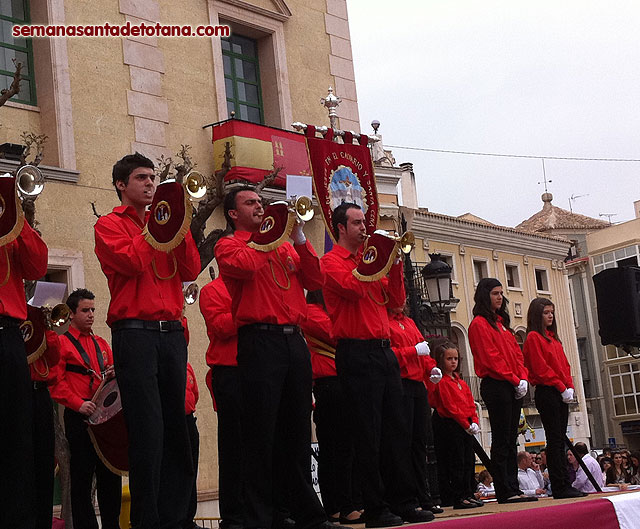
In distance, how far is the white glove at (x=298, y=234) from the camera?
6.26 meters

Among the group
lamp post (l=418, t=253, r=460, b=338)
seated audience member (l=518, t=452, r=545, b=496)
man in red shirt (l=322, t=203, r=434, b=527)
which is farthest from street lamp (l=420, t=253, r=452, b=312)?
man in red shirt (l=322, t=203, r=434, b=527)

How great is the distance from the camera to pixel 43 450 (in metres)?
6.13

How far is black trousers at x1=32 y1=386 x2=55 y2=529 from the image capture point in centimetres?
611

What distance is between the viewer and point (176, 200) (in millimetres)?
5652

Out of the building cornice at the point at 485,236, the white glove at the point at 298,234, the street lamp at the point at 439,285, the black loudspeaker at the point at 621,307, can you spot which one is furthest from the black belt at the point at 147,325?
the building cornice at the point at 485,236

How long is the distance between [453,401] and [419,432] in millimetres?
1074

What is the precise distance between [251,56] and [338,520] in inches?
403

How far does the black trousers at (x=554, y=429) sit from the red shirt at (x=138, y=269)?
13.3 ft

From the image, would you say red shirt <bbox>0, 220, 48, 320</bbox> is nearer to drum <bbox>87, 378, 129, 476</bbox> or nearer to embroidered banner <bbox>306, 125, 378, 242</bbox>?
drum <bbox>87, 378, 129, 476</bbox>

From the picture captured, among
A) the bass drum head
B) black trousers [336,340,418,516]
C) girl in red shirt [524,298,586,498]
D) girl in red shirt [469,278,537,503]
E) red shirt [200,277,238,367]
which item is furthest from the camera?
girl in red shirt [524,298,586,498]

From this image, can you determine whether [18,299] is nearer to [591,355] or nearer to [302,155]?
[302,155]

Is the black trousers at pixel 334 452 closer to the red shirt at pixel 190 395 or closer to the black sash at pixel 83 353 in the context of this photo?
the red shirt at pixel 190 395

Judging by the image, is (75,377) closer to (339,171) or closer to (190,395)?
(190,395)

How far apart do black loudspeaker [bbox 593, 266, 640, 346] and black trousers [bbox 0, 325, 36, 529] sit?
551 centimetres
